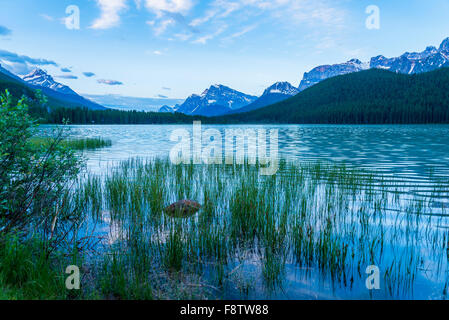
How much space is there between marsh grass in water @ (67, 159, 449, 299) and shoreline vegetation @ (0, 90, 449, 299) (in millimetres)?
29

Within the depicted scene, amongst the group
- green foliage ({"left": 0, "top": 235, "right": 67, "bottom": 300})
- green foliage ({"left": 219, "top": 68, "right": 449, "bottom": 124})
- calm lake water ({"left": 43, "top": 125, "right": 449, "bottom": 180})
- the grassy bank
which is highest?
green foliage ({"left": 219, "top": 68, "right": 449, "bottom": 124})

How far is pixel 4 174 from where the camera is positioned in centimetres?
649

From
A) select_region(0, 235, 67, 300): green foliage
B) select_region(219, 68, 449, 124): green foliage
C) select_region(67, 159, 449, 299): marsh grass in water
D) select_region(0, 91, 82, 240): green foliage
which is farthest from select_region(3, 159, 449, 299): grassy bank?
select_region(219, 68, 449, 124): green foliage

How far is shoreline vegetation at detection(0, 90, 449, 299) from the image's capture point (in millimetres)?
4848

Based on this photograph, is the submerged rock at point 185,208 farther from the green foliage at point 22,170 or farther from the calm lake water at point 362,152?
the calm lake water at point 362,152

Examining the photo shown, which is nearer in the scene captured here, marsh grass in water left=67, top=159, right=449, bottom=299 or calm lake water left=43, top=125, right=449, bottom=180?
marsh grass in water left=67, top=159, right=449, bottom=299

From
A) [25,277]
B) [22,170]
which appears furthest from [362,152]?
[25,277]

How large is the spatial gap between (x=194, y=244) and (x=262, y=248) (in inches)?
66.8

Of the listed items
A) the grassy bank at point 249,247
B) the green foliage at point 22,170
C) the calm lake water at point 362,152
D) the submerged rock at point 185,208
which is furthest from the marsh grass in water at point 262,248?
the calm lake water at point 362,152

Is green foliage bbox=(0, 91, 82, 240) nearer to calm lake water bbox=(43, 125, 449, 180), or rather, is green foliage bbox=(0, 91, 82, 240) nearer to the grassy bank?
the grassy bank

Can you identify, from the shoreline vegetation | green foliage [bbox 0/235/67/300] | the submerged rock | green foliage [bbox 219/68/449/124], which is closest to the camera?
green foliage [bbox 0/235/67/300]

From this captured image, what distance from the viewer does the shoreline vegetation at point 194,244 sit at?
485 centimetres

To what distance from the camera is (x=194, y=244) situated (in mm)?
6375
